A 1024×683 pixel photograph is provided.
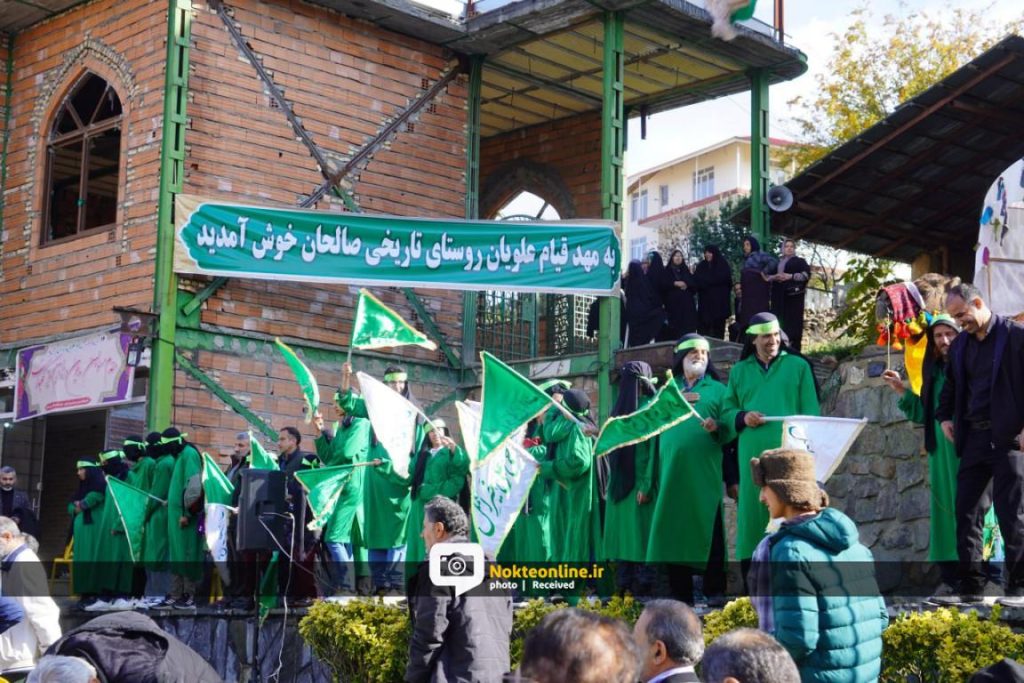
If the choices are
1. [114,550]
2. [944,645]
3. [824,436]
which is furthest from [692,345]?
[114,550]

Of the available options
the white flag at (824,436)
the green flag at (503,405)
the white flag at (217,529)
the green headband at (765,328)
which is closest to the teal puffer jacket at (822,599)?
the white flag at (824,436)

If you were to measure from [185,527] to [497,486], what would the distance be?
164 inches

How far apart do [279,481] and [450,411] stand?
22.2 feet

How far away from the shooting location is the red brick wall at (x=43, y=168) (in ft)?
52.4

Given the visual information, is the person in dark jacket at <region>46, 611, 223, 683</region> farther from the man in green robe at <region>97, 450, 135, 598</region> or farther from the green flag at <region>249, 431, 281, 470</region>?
the man in green robe at <region>97, 450, 135, 598</region>

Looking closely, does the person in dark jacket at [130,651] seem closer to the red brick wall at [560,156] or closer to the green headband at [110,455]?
the green headband at [110,455]

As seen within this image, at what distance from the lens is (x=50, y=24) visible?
17.7 m

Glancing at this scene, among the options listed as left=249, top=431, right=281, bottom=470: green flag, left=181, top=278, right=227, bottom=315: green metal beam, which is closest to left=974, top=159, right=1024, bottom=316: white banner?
left=249, top=431, right=281, bottom=470: green flag

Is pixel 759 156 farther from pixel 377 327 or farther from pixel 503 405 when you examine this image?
pixel 503 405

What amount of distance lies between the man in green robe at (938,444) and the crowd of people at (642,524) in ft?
0.05

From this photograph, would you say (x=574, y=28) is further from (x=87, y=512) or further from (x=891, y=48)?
(x=891, y=48)

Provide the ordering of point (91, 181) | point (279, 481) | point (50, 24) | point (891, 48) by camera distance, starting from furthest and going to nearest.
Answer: point (891, 48) < point (91, 181) < point (50, 24) < point (279, 481)

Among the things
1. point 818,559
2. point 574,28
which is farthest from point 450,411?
point 818,559

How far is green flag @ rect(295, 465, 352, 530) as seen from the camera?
35.1 feet
